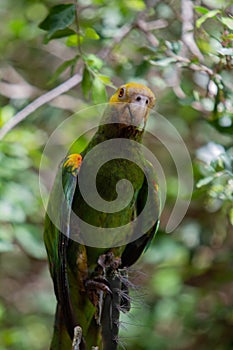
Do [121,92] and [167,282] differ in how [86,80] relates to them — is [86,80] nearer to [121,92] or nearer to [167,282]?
[121,92]

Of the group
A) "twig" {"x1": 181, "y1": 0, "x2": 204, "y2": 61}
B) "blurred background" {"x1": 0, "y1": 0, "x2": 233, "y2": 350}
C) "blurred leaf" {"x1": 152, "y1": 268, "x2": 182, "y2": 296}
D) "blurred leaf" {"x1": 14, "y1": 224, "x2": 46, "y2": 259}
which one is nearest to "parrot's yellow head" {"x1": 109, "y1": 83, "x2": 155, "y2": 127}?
"blurred background" {"x1": 0, "y1": 0, "x2": 233, "y2": 350}

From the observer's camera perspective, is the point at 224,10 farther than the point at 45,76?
No

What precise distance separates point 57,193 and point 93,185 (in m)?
0.13

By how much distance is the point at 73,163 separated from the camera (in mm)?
2148

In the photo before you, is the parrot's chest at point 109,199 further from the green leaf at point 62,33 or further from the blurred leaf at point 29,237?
the blurred leaf at point 29,237

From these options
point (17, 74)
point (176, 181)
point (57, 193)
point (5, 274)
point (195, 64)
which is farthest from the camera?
point (5, 274)

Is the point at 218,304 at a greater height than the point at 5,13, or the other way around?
the point at 5,13

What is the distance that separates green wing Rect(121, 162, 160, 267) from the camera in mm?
2246

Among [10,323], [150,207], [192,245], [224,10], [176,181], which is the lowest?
[10,323]

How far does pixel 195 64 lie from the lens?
2.45 m

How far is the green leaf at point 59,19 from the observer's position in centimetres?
235

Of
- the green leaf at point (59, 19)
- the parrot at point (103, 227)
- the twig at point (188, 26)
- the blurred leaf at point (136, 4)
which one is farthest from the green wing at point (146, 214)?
the blurred leaf at point (136, 4)

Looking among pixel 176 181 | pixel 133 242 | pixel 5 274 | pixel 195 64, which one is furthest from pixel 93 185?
pixel 5 274

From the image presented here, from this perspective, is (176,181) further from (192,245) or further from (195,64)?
(195,64)
